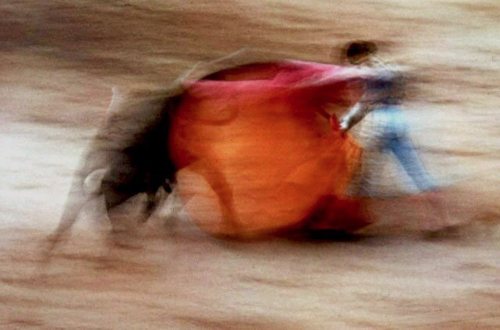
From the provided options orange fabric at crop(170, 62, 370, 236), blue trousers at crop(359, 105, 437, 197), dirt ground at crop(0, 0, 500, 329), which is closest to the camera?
dirt ground at crop(0, 0, 500, 329)

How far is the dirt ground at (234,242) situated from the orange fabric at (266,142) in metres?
0.25

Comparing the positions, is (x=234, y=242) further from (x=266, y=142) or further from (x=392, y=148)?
(x=392, y=148)

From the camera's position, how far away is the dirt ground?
3.36 meters

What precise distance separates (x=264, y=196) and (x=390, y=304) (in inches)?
31.8

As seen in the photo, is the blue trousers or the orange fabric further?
the blue trousers

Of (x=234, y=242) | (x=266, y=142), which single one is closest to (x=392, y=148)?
(x=266, y=142)

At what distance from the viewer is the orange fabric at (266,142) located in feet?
12.1

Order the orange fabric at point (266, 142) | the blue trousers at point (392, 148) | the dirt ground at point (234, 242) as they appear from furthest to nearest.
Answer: the blue trousers at point (392, 148)
the orange fabric at point (266, 142)
the dirt ground at point (234, 242)

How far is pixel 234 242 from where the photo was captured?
3824mm

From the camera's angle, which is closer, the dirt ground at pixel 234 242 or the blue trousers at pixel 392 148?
the dirt ground at pixel 234 242

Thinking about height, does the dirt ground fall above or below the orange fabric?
below

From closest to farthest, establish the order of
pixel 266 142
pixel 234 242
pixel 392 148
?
pixel 266 142
pixel 234 242
pixel 392 148

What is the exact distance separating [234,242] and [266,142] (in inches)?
21.3

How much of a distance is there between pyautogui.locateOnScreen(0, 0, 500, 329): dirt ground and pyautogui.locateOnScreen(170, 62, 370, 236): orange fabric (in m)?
0.25
